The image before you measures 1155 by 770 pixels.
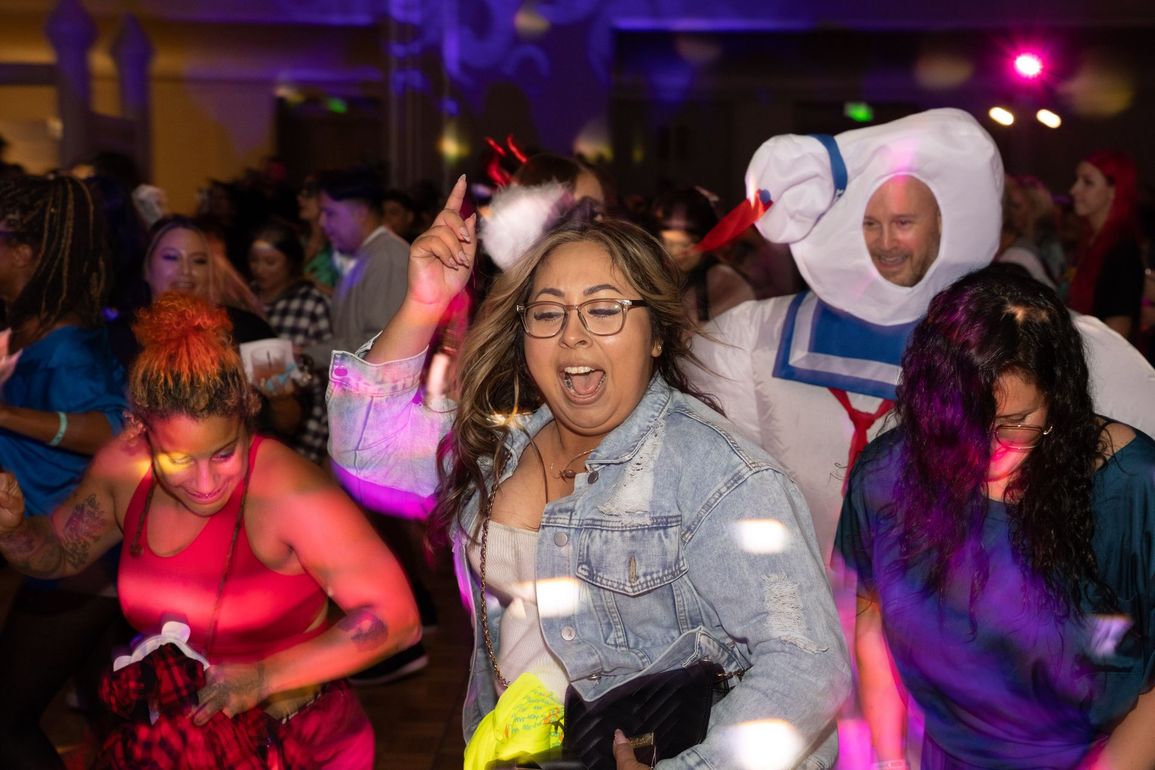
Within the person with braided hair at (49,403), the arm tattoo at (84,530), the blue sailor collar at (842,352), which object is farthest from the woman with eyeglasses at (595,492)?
the person with braided hair at (49,403)

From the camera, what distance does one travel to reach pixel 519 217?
2465mm

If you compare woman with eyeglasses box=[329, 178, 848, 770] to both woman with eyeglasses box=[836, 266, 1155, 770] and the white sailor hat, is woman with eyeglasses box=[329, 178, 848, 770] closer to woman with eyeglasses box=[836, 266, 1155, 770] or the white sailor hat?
woman with eyeglasses box=[836, 266, 1155, 770]

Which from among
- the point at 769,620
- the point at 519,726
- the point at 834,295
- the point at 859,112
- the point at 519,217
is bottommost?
the point at 859,112

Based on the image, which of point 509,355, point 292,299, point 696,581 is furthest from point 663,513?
point 292,299

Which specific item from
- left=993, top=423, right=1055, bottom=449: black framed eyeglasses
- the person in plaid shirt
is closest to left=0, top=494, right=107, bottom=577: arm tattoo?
left=993, top=423, right=1055, bottom=449: black framed eyeglasses

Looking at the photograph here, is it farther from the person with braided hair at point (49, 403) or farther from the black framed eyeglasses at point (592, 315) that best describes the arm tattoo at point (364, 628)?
the person with braided hair at point (49, 403)

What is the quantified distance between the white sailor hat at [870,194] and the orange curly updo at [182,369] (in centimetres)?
107

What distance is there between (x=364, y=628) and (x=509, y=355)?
1.51ft

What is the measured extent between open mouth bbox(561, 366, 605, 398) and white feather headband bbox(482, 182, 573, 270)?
1.40 ft

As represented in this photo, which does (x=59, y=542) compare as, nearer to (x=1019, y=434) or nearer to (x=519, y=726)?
(x=519, y=726)

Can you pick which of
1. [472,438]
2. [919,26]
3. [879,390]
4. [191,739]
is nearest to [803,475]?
[879,390]

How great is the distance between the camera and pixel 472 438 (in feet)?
5.78

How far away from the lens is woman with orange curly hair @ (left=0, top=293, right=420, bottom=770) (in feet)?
6.18

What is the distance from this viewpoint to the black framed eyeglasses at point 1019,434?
1.62 m
